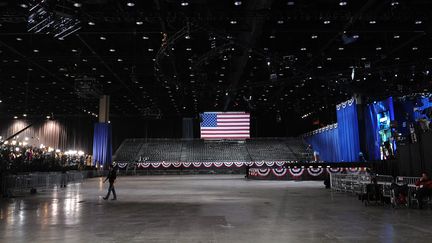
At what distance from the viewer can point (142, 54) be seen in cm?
2725

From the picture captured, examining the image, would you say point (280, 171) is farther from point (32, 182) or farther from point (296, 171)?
point (32, 182)

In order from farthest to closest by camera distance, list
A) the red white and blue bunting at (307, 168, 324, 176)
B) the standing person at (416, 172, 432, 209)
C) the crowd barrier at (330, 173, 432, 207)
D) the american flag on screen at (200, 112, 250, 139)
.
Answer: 1. the american flag on screen at (200, 112, 250, 139)
2. the red white and blue bunting at (307, 168, 324, 176)
3. the crowd barrier at (330, 173, 432, 207)
4. the standing person at (416, 172, 432, 209)

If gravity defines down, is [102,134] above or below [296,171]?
above

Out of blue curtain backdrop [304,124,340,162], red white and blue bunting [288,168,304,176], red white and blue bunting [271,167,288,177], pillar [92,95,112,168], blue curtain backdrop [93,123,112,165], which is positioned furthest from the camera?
blue curtain backdrop [93,123,112,165]

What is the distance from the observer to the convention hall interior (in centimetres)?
930

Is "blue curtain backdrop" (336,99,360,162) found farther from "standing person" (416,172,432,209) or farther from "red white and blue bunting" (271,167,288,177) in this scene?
"standing person" (416,172,432,209)

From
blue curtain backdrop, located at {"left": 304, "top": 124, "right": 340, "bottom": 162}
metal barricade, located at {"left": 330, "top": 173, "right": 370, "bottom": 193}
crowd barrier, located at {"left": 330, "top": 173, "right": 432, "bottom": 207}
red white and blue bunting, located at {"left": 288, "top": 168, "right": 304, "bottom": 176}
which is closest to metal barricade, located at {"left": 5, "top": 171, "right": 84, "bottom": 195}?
crowd barrier, located at {"left": 330, "top": 173, "right": 432, "bottom": 207}

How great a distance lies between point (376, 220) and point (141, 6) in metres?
15.0

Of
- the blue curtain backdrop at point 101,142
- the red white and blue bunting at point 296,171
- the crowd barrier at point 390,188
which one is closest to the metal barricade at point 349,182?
the crowd barrier at point 390,188

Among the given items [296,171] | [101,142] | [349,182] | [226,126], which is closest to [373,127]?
[296,171]

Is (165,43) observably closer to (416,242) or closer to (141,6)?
(141,6)

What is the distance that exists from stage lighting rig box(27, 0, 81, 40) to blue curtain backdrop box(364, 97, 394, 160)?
81.5 ft

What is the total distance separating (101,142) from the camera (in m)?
44.0

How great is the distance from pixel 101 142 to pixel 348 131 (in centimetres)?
2694
